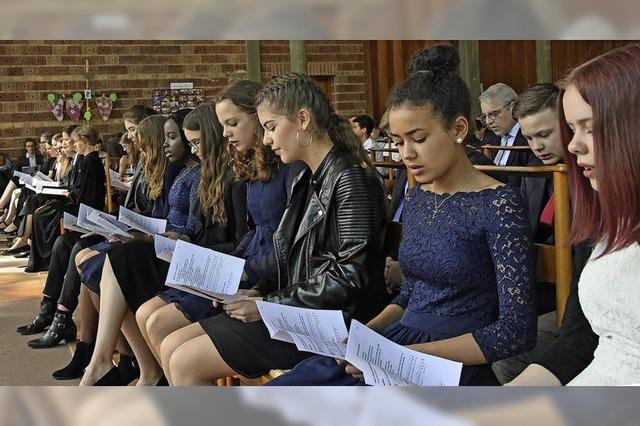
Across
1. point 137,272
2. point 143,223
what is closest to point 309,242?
point 137,272

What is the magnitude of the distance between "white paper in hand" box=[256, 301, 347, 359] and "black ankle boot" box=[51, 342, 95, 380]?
2154 millimetres

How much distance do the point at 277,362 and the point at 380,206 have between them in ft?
1.54

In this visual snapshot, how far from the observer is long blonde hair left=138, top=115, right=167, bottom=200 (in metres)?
3.74

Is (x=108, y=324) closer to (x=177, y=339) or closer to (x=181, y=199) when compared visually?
(x=181, y=199)

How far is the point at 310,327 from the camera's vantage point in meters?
1.39

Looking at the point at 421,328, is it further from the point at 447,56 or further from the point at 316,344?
the point at 447,56

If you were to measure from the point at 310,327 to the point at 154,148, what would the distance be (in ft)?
8.30

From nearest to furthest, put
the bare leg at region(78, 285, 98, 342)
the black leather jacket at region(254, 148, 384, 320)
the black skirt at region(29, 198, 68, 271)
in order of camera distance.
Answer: the black leather jacket at region(254, 148, 384, 320) < the bare leg at region(78, 285, 98, 342) < the black skirt at region(29, 198, 68, 271)

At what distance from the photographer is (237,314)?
2029 mm

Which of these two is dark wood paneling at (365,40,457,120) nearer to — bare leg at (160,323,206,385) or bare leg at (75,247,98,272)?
bare leg at (75,247,98,272)

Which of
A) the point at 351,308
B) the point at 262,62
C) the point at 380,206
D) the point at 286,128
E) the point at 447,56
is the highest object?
the point at 262,62

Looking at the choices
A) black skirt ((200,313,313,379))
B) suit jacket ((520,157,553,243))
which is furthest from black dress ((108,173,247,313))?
suit jacket ((520,157,553,243))

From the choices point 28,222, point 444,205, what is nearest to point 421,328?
point 444,205

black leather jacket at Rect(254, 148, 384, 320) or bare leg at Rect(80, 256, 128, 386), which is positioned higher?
black leather jacket at Rect(254, 148, 384, 320)
